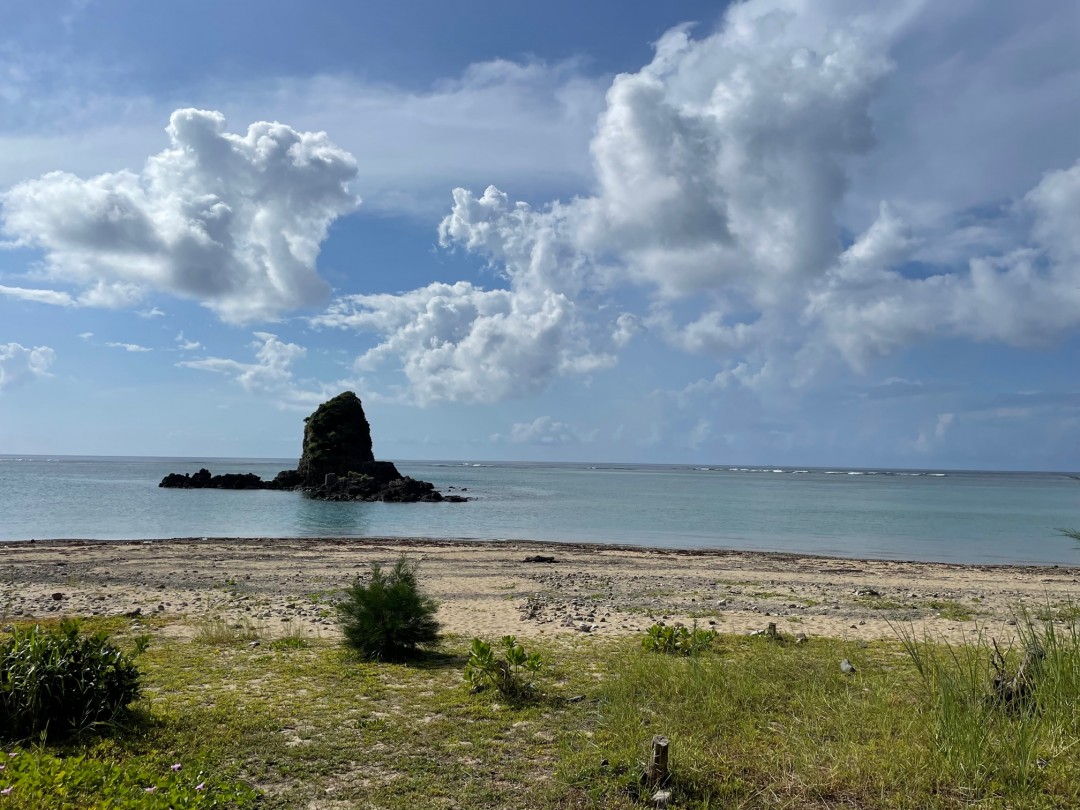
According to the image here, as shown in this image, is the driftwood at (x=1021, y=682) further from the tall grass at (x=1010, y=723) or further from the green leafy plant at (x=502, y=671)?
the green leafy plant at (x=502, y=671)

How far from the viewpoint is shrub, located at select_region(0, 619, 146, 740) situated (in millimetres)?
6586

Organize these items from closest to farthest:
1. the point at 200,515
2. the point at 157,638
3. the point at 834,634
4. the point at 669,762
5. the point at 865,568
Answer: the point at 669,762, the point at 157,638, the point at 834,634, the point at 865,568, the point at 200,515

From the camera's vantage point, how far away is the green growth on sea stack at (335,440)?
9756cm

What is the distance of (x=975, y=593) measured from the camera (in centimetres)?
2188

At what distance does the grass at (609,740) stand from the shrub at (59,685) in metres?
0.43

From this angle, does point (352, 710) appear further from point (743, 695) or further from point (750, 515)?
point (750, 515)

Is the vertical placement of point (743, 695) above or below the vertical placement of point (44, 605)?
above

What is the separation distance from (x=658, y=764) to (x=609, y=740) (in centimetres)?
120

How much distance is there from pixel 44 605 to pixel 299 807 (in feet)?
50.5

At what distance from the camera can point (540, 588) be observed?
70.6 feet

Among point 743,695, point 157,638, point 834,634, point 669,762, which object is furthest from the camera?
point 834,634

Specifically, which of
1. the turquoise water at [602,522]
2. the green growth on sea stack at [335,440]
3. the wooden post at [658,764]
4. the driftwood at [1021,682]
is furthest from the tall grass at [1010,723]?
the green growth on sea stack at [335,440]

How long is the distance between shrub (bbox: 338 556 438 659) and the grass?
135cm

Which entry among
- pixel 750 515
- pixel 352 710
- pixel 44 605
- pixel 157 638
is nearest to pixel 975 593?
pixel 352 710
